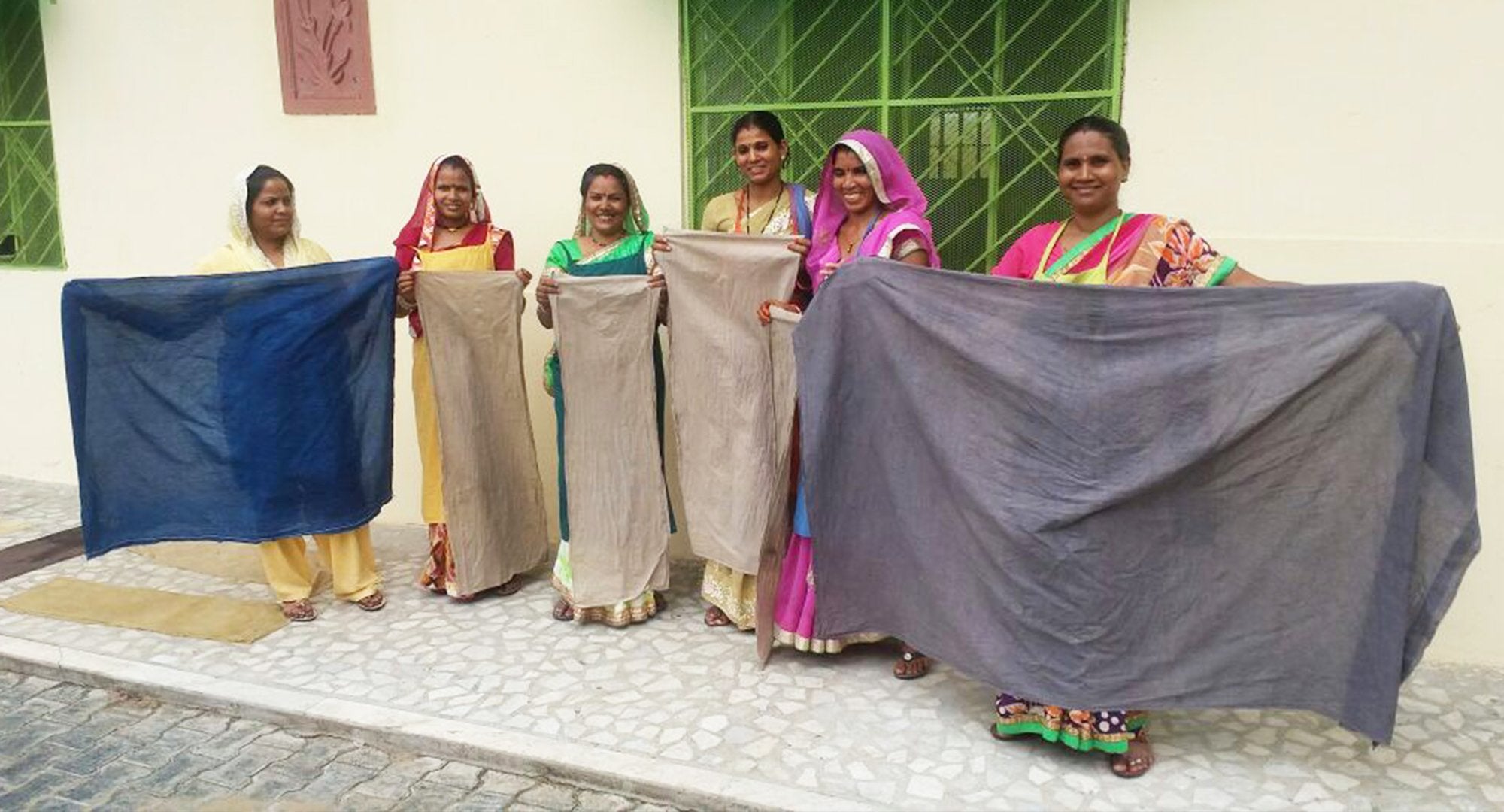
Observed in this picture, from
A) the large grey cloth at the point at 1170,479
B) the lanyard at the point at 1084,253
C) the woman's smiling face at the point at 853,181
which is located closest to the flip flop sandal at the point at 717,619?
the large grey cloth at the point at 1170,479

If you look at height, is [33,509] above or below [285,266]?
below

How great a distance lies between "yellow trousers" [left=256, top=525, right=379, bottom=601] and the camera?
156 inches

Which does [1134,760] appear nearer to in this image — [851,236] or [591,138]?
[851,236]

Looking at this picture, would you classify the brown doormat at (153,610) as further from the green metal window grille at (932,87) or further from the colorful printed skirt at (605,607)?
the green metal window grille at (932,87)

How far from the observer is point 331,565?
161 inches

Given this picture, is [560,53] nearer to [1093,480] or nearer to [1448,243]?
[1093,480]

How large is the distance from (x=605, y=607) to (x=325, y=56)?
2924mm

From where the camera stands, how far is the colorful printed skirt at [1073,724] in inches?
108

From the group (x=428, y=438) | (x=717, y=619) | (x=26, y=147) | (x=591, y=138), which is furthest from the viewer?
(x=26, y=147)

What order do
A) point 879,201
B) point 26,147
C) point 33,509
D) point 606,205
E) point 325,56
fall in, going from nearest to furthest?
point 879,201 → point 606,205 → point 325,56 → point 33,509 → point 26,147

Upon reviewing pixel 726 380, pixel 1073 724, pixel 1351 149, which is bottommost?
pixel 1073 724

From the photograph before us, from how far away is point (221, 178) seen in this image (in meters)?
5.12

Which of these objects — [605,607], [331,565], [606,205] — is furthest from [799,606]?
[331,565]

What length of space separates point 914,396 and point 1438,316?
1273 millimetres
